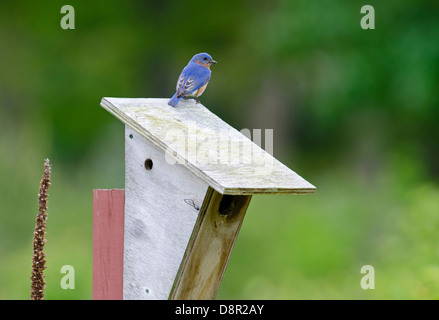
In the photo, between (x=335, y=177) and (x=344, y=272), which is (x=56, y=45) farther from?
(x=344, y=272)

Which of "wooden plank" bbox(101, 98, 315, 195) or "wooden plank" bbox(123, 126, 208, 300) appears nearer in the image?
"wooden plank" bbox(101, 98, 315, 195)

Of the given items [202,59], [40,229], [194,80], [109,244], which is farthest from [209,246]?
[202,59]

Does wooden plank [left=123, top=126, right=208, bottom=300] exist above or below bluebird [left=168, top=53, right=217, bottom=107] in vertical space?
below

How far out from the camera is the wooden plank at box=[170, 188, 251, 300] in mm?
3199

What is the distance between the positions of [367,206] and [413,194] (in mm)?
1017

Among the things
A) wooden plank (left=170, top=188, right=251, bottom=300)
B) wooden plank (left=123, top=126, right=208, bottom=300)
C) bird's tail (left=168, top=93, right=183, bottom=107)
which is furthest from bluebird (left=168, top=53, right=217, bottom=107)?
wooden plank (left=170, top=188, right=251, bottom=300)

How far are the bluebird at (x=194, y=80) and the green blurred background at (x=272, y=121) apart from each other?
6.85ft

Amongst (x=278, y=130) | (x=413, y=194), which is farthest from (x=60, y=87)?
(x=413, y=194)

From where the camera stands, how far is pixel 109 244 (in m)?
3.54

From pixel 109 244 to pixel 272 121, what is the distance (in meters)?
11.9

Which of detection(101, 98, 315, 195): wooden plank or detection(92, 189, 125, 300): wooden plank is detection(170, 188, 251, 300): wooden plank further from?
detection(92, 189, 125, 300): wooden plank

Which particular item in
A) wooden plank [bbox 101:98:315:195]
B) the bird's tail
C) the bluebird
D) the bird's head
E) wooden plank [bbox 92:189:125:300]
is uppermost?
the bird's head

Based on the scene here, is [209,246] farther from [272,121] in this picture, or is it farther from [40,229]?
[272,121]
